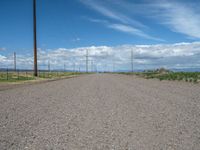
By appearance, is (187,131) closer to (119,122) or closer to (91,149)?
(119,122)

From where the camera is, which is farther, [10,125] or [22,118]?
[22,118]

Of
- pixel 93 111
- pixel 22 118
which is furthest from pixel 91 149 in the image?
pixel 93 111

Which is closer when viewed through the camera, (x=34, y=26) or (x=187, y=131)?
(x=187, y=131)

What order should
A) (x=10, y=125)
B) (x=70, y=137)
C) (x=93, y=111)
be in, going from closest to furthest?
(x=70, y=137), (x=10, y=125), (x=93, y=111)

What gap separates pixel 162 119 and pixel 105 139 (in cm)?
306

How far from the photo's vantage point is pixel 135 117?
30.1 ft

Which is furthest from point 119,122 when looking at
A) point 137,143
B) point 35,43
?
point 35,43

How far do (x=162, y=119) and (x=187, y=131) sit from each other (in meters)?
1.70

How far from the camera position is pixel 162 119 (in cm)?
878

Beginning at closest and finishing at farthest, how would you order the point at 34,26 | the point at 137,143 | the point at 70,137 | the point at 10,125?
the point at 137,143
the point at 70,137
the point at 10,125
the point at 34,26

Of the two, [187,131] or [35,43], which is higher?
[35,43]

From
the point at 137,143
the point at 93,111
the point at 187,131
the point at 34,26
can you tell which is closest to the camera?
the point at 137,143

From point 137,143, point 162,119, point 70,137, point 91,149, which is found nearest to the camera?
point 91,149

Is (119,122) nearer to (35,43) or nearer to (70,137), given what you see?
(70,137)
